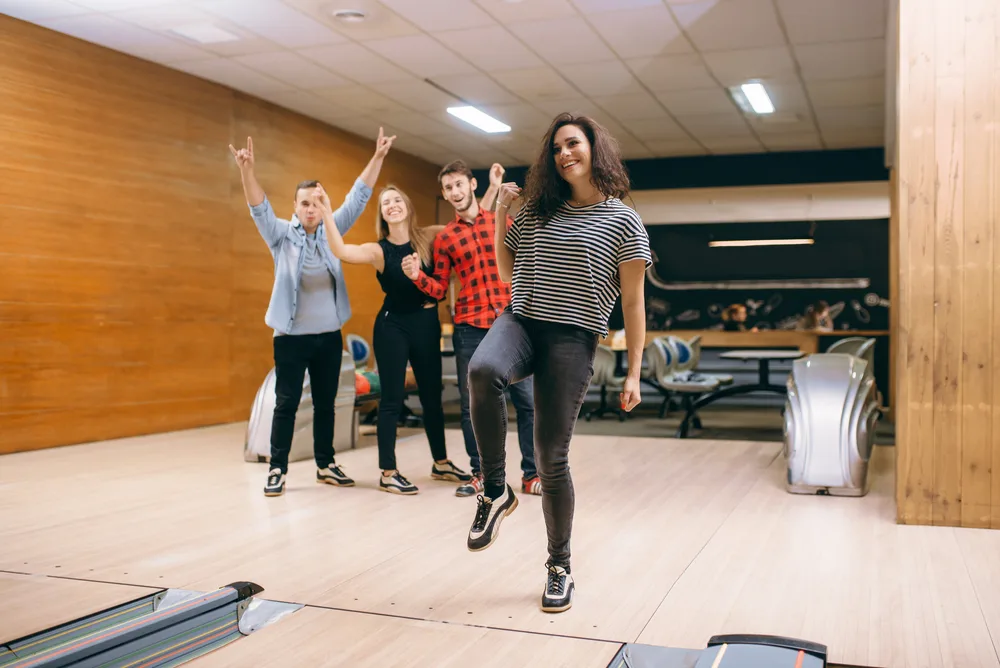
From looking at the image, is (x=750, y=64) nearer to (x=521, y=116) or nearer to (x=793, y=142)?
(x=521, y=116)

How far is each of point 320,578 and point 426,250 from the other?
1876 millimetres

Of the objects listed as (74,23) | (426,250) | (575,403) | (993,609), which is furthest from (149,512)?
(74,23)

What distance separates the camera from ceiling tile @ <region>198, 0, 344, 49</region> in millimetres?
5996

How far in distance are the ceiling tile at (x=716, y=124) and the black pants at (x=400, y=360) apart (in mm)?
5581

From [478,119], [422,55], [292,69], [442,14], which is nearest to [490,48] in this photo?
[422,55]

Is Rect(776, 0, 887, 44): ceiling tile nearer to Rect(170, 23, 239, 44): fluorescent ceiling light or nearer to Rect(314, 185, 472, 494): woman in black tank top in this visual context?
Rect(314, 185, 472, 494): woman in black tank top

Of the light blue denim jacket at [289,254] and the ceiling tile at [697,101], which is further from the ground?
the ceiling tile at [697,101]

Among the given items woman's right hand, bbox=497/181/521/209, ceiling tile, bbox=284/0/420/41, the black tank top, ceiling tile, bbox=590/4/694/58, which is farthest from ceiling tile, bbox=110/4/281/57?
woman's right hand, bbox=497/181/521/209

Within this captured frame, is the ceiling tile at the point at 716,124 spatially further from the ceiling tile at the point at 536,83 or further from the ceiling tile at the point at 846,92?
the ceiling tile at the point at 536,83

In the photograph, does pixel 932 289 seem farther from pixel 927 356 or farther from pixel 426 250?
pixel 426 250

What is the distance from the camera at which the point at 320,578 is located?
9.89 feet

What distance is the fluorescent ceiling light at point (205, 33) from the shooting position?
6426 mm

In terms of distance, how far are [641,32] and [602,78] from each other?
4.01 ft

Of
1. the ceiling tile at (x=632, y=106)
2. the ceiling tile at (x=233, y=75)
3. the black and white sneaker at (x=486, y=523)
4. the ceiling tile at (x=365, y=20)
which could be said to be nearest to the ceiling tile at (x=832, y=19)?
the ceiling tile at (x=632, y=106)
